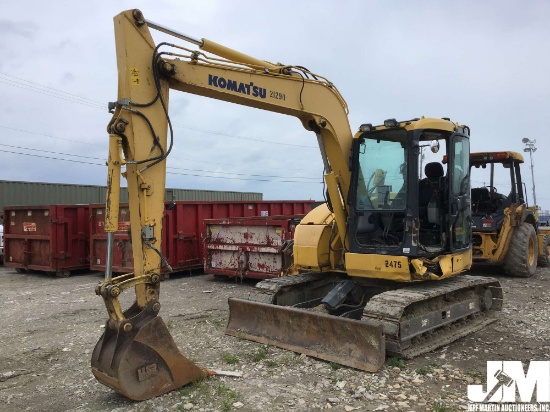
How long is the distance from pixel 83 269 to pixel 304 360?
1017 centimetres

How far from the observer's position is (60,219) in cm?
1303

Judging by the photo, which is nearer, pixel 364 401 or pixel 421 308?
pixel 364 401

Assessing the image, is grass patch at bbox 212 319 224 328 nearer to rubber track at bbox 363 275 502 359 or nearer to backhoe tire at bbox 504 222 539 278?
rubber track at bbox 363 275 502 359

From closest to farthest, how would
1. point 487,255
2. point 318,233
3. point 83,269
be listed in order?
point 318,233 < point 487,255 < point 83,269

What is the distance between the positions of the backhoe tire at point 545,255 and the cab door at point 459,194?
22.2 feet

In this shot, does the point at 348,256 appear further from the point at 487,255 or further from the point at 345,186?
the point at 487,255

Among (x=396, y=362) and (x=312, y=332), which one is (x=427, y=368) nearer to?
(x=396, y=362)

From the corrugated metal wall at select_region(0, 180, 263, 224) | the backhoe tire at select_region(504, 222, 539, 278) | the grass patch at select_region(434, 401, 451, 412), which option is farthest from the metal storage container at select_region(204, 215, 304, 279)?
the corrugated metal wall at select_region(0, 180, 263, 224)

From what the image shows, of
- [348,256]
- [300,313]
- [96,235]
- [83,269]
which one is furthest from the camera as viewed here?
[83,269]

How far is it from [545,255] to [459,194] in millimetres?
7524

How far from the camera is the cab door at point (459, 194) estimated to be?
20.9ft

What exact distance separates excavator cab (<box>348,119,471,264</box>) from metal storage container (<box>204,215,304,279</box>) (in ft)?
11.3

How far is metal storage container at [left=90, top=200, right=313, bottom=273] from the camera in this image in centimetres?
1209

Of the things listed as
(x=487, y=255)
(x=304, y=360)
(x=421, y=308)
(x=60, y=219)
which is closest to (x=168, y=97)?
(x=304, y=360)
